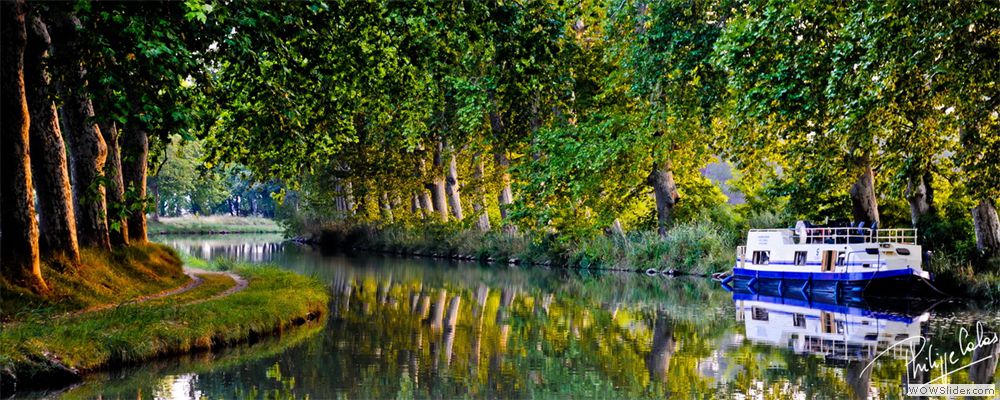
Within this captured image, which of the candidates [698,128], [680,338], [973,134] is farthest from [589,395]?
[698,128]

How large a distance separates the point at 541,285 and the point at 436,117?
1162 cm

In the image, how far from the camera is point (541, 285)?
30.8 m

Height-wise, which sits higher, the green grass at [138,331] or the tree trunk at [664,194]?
the tree trunk at [664,194]

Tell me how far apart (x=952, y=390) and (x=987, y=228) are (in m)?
15.2

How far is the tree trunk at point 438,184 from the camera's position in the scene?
49.2 meters

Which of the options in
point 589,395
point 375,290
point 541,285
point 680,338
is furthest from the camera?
point 541,285

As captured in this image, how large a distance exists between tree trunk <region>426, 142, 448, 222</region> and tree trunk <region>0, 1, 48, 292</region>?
3306 cm

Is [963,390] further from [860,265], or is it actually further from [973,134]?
[860,265]

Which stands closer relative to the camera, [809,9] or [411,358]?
[411,358]

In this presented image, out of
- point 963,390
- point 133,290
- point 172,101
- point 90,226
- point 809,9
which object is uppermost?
point 809,9

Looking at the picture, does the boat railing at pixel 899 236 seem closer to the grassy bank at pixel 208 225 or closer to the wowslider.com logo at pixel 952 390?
the wowslider.com logo at pixel 952 390

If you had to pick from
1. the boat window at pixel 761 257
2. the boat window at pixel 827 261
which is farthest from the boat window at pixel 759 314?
the boat window at pixel 761 257

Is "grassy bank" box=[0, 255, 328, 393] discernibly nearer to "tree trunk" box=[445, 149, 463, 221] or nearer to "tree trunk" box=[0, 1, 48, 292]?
"tree trunk" box=[0, 1, 48, 292]

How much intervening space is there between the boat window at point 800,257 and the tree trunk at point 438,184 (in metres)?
22.6
